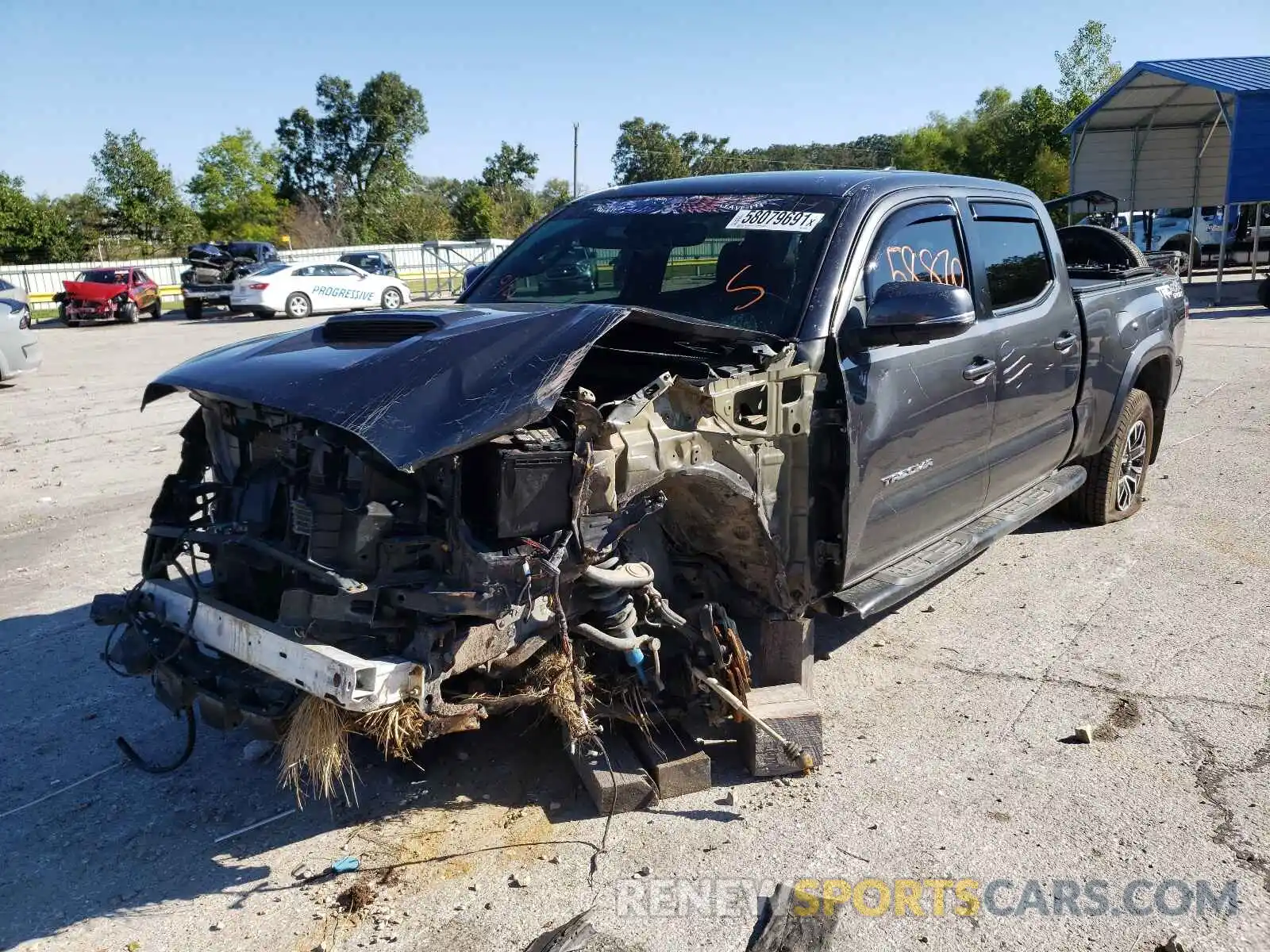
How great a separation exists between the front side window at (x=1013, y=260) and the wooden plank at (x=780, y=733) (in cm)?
217

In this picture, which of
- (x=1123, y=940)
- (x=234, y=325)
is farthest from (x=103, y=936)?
(x=234, y=325)

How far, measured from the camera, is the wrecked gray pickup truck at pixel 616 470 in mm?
2777

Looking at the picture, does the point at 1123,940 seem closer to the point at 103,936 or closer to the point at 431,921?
the point at 431,921

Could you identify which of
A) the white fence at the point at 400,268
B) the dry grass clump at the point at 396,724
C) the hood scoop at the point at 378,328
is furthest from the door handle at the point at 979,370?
the white fence at the point at 400,268

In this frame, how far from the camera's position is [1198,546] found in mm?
5820

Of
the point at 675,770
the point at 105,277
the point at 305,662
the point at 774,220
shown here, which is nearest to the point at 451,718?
the point at 305,662

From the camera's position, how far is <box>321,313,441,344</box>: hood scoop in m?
3.35

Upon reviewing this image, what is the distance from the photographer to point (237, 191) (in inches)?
2291

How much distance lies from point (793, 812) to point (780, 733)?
268 millimetres

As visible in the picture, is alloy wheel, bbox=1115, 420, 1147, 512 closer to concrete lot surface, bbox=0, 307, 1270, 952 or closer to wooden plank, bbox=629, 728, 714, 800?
concrete lot surface, bbox=0, 307, 1270, 952

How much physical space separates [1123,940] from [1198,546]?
382cm

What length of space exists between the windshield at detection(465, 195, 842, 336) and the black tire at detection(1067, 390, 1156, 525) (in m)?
3.10

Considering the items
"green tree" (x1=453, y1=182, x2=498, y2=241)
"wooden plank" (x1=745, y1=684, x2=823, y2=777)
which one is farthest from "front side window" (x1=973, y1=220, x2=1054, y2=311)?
"green tree" (x1=453, y1=182, x2=498, y2=241)

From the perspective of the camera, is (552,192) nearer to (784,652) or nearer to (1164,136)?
(1164,136)
